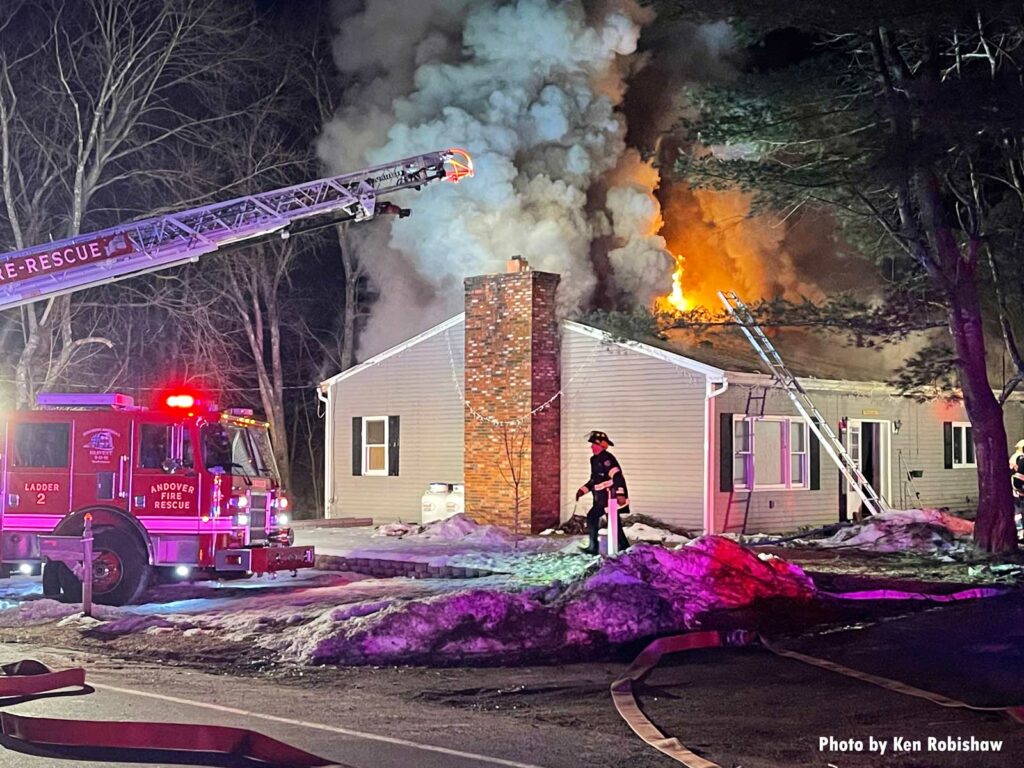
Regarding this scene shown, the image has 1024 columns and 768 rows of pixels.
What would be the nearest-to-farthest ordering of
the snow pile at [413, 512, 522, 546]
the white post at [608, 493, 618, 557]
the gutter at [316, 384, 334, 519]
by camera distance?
the white post at [608, 493, 618, 557] < the snow pile at [413, 512, 522, 546] < the gutter at [316, 384, 334, 519]

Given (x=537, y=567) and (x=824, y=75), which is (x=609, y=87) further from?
(x=537, y=567)

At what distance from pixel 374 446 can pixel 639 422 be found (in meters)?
5.92

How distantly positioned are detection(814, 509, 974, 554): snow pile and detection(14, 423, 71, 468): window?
10513mm

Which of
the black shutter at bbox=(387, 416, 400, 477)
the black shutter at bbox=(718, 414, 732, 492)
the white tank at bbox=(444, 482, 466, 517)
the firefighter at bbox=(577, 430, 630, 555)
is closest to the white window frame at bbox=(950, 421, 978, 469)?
the black shutter at bbox=(718, 414, 732, 492)

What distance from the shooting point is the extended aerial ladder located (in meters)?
12.6

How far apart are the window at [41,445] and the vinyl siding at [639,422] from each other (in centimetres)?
921

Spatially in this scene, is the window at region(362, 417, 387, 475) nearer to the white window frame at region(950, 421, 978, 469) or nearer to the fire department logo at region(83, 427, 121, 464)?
the fire department logo at region(83, 427, 121, 464)

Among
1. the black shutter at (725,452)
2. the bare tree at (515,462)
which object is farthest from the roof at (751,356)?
the bare tree at (515,462)

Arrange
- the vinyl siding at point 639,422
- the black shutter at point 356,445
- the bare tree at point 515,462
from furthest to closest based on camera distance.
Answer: the black shutter at point 356,445
the bare tree at point 515,462
the vinyl siding at point 639,422

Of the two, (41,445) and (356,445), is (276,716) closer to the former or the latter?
(41,445)

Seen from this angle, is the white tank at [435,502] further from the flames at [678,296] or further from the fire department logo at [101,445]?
the fire department logo at [101,445]

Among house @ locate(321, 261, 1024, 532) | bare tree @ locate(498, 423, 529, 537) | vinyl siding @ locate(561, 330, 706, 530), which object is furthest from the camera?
bare tree @ locate(498, 423, 529, 537)

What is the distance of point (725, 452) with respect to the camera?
1808cm

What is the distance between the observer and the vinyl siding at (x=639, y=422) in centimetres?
1811
